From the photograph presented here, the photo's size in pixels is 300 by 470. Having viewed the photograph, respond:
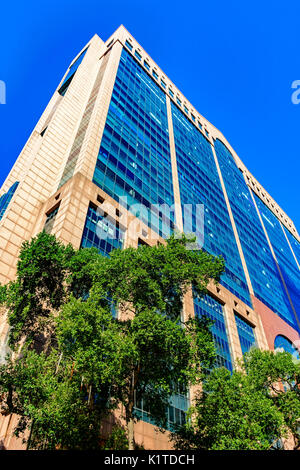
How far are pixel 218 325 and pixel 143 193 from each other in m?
18.7

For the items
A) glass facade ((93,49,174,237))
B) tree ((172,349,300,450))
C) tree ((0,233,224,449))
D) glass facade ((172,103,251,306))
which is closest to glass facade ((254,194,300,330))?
glass facade ((172,103,251,306))

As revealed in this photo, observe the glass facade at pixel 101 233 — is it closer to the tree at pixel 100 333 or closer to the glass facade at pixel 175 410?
the tree at pixel 100 333

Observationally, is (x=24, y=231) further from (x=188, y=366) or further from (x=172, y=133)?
(x=172, y=133)

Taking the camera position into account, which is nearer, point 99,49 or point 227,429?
point 227,429

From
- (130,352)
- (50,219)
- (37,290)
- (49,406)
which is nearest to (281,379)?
(130,352)

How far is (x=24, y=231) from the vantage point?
3052 centimetres

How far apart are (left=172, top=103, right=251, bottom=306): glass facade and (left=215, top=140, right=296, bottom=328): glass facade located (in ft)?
16.8

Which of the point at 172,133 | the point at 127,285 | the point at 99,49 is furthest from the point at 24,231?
the point at 99,49

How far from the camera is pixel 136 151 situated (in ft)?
147

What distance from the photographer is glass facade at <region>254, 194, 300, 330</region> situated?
2945 inches

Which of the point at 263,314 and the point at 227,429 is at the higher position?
the point at 263,314

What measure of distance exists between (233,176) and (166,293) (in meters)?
71.7

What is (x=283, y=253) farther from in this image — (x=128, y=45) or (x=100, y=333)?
(x=100, y=333)
